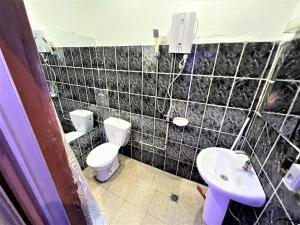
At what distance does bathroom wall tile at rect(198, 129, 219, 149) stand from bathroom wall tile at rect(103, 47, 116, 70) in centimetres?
131

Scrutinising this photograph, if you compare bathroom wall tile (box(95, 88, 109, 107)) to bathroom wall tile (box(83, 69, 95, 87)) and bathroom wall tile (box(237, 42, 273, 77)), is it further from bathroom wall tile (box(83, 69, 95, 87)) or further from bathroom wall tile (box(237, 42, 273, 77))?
bathroom wall tile (box(237, 42, 273, 77))

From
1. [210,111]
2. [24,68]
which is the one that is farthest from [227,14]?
[24,68]

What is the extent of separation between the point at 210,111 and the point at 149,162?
1153 millimetres

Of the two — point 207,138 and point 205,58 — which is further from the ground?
point 205,58

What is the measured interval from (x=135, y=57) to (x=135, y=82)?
0.91 ft

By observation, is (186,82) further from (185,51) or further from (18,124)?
(18,124)

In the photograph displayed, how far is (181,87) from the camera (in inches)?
55.5

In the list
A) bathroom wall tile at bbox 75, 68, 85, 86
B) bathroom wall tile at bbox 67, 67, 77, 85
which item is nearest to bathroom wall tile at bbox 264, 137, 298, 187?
bathroom wall tile at bbox 75, 68, 85, 86

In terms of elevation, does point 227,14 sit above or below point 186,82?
above

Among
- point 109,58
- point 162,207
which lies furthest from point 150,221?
point 109,58

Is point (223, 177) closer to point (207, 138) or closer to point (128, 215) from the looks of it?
point (207, 138)

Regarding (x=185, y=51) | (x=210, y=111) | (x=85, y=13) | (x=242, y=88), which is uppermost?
(x=85, y=13)

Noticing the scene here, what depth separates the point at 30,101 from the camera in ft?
1.07

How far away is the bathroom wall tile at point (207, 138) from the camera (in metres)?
1.44
